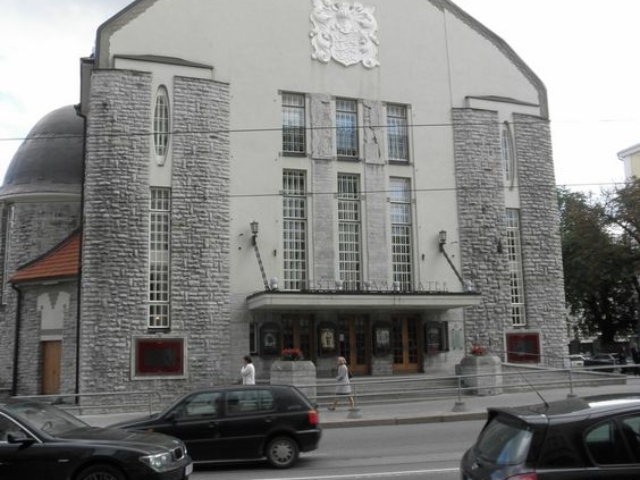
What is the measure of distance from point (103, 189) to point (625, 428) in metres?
21.0

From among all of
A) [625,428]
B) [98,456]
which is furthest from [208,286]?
[625,428]

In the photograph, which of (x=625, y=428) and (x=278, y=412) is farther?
(x=278, y=412)

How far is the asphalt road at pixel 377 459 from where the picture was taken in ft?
34.3

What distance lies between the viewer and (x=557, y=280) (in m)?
29.1

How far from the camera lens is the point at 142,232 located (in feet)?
78.7

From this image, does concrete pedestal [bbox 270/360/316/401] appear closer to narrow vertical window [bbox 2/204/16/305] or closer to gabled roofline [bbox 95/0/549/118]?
gabled roofline [bbox 95/0/549/118]

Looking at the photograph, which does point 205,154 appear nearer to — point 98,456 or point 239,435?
point 239,435

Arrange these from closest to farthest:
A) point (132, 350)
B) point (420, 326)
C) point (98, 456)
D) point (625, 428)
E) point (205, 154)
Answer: point (625, 428)
point (98, 456)
point (132, 350)
point (205, 154)
point (420, 326)

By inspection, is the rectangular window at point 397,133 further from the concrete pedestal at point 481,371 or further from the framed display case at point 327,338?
the concrete pedestal at point 481,371

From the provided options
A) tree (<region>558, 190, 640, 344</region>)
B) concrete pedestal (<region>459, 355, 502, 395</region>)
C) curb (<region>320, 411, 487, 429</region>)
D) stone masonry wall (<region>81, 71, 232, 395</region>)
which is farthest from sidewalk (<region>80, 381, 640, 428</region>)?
tree (<region>558, 190, 640, 344</region>)

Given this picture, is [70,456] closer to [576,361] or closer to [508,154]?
[508,154]

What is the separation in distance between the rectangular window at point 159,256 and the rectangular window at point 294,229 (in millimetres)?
4189

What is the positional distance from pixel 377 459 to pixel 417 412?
7.45 m

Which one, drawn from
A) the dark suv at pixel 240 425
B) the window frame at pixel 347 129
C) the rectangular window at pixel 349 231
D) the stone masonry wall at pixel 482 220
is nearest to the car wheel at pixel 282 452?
the dark suv at pixel 240 425
